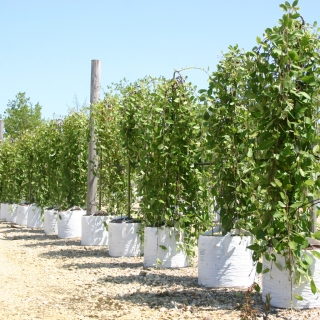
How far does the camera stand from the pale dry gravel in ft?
14.0

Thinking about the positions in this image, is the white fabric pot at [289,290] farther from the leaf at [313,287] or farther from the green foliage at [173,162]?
the green foliage at [173,162]

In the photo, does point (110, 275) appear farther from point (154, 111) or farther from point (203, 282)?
point (154, 111)

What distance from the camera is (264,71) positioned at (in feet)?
13.6

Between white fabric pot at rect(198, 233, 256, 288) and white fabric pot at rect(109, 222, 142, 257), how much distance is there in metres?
2.12

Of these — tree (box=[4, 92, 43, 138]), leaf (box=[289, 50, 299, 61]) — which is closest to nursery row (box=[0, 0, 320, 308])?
leaf (box=[289, 50, 299, 61])

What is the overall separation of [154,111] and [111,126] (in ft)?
7.76

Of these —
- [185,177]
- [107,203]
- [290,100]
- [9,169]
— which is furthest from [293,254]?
[9,169]

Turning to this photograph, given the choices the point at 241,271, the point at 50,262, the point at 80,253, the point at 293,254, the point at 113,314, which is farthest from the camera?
the point at 80,253

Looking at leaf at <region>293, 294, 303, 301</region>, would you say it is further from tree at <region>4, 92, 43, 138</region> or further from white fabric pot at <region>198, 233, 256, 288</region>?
tree at <region>4, 92, 43, 138</region>

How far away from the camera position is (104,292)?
16.7ft

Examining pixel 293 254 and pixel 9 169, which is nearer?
pixel 293 254

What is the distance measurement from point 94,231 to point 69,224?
4.09 ft

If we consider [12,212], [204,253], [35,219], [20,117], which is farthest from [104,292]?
[20,117]

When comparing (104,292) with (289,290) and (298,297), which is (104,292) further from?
(298,297)
